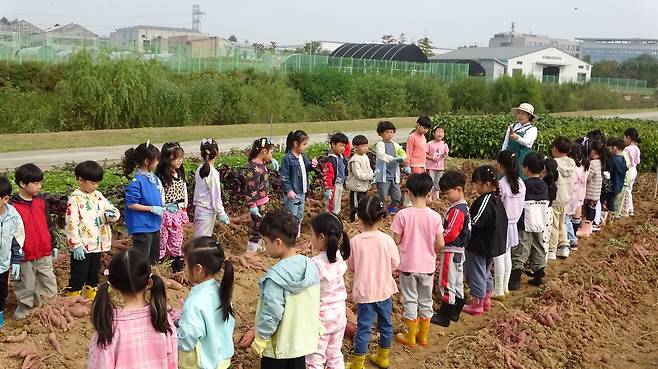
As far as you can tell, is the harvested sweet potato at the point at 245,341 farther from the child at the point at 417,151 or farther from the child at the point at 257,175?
the child at the point at 417,151

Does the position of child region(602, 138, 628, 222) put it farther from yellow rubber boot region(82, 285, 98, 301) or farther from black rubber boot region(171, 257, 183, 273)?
yellow rubber boot region(82, 285, 98, 301)

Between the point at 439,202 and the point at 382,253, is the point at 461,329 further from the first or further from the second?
the point at 439,202

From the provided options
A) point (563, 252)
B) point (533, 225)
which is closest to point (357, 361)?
point (533, 225)

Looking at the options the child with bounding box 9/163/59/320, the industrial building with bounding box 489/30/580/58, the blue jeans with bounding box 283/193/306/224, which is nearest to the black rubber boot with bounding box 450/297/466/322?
the blue jeans with bounding box 283/193/306/224

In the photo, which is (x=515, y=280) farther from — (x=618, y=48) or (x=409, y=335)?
(x=618, y=48)

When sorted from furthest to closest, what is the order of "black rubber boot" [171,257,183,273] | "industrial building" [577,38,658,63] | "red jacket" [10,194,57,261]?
"industrial building" [577,38,658,63] → "black rubber boot" [171,257,183,273] → "red jacket" [10,194,57,261]

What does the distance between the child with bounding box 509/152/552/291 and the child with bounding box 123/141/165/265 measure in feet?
13.2

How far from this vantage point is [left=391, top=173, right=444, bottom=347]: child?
539 cm

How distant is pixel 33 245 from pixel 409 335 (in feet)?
10.7

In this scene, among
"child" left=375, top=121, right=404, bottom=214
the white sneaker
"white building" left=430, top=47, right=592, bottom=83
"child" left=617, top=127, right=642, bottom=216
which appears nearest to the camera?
the white sneaker

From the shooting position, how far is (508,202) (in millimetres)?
6824

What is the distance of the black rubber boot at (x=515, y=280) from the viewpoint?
7498 millimetres

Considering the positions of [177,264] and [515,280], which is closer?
[177,264]

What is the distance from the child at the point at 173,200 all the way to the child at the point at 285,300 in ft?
8.56
